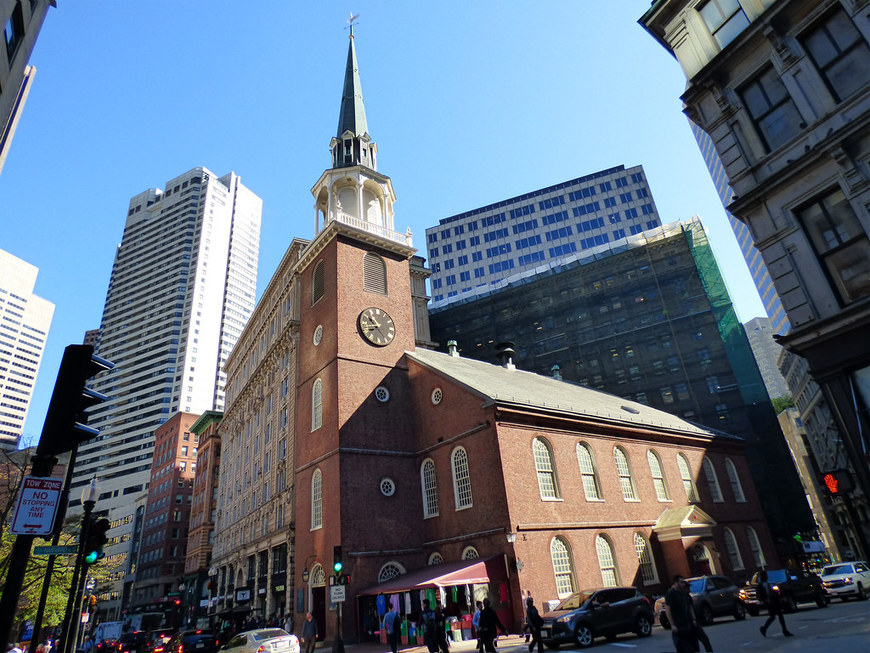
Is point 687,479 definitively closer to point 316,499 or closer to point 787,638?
point 787,638

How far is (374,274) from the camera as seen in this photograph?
34781 mm

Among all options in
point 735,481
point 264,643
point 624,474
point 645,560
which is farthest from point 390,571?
point 735,481

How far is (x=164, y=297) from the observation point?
14550cm

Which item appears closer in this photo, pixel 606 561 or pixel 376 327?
pixel 606 561

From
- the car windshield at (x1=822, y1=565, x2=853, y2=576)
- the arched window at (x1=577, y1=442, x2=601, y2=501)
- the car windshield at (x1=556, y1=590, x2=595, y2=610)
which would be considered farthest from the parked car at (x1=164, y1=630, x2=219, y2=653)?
the car windshield at (x1=822, y1=565, x2=853, y2=576)

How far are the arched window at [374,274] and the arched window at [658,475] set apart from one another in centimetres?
1938

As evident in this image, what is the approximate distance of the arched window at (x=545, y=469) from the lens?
87.5ft

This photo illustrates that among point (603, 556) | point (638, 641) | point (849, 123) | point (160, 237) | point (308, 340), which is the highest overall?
point (160, 237)

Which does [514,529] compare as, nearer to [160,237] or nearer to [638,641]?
[638,641]

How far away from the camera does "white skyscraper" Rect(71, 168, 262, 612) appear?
420 feet

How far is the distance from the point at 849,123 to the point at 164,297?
156 meters

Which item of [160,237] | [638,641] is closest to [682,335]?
[638,641]

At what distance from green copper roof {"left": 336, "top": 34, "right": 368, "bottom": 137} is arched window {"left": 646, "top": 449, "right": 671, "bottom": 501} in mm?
29635

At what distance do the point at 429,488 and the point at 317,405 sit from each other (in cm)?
833
